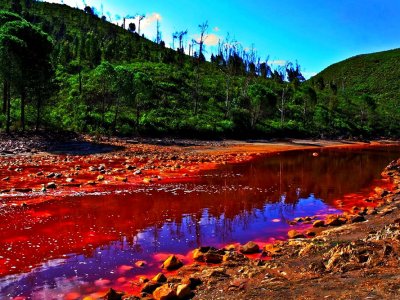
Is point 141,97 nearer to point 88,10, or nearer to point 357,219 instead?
point 357,219

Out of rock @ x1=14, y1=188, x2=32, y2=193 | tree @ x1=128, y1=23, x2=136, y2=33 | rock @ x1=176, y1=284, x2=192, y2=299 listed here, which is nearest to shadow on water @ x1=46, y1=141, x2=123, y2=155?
rock @ x1=14, y1=188, x2=32, y2=193

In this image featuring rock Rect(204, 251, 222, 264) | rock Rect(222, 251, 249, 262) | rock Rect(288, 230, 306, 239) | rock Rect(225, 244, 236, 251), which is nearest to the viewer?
rock Rect(222, 251, 249, 262)

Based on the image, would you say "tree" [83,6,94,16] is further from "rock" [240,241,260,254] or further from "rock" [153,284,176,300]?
"rock" [153,284,176,300]

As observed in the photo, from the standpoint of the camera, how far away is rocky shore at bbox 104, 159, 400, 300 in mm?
5992

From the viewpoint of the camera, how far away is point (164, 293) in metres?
6.68

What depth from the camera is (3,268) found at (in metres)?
8.48

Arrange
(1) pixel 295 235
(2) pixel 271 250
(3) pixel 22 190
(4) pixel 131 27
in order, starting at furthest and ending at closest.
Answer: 1. (4) pixel 131 27
2. (3) pixel 22 190
3. (1) pixel 295 235
4. (2) pixel 271 250

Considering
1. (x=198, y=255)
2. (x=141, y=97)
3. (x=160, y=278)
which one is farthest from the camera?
(x=141, y=97)

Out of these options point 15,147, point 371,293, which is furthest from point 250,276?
point 15,147

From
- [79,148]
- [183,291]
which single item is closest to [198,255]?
[183,291]

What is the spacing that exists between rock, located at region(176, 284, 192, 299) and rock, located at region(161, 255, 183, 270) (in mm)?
1794

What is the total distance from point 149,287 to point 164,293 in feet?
2.19

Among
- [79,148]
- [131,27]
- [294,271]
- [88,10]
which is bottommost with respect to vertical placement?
[294,271]

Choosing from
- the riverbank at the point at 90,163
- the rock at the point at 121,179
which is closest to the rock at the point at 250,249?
the riverbank at the point at 90,163
